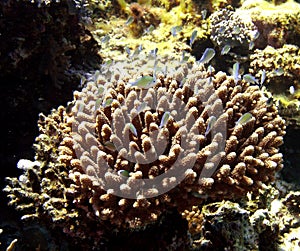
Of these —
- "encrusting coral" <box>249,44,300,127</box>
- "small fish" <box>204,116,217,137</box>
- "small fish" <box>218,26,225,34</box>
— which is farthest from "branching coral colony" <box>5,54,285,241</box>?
"small fish" <box>218,26,225,34</box>

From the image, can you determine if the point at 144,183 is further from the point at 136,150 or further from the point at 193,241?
the point at 193,241

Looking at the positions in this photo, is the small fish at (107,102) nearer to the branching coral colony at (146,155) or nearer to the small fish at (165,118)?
the branching coral colony at (146,155)

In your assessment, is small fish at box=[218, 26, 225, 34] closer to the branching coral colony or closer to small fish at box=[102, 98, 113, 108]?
the branching coral colony

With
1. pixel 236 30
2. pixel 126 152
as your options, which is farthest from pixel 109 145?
pixel 236 30

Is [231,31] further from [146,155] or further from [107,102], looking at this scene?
[146,155]

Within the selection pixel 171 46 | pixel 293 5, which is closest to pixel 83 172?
pixel 171 46

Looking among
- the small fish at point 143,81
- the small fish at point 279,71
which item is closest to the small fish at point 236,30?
the small fish at point 279,71
